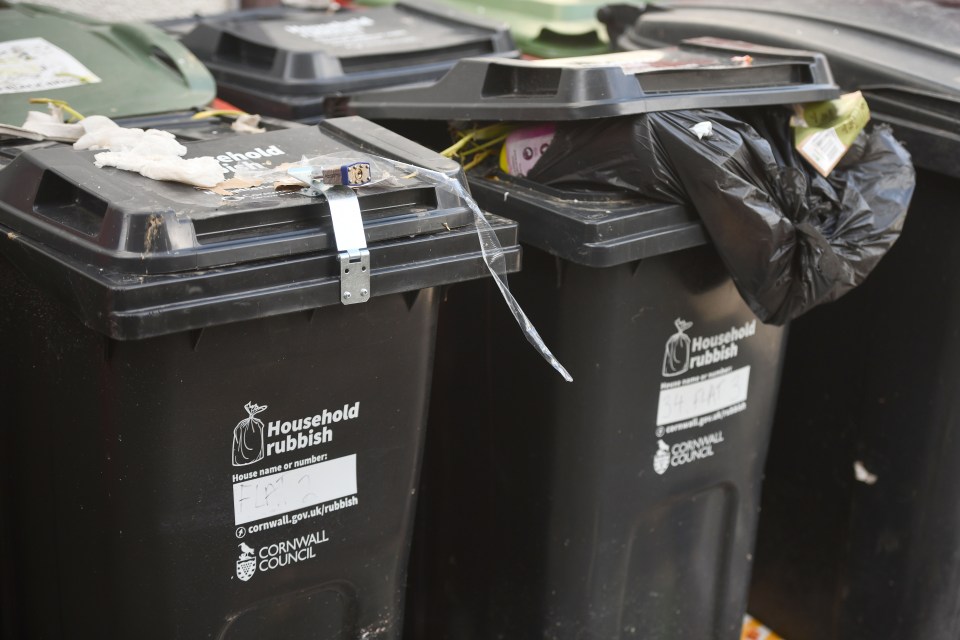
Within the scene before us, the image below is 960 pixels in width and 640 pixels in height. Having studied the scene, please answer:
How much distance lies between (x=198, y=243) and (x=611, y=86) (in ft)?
2.73

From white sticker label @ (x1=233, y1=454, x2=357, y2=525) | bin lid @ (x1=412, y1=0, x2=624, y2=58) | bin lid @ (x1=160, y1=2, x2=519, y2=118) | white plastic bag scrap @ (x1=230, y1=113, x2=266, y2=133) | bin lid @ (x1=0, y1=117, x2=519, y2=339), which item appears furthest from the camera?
bin lid @ (x1=412, y1=0, x2=624, y2=58)

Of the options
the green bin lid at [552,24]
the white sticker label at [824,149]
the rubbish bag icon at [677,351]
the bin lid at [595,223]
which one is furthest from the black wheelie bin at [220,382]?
the green bin lid at [552,24]

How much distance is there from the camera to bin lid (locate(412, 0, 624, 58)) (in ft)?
12.1

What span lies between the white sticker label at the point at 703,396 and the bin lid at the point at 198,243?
20.3 inches

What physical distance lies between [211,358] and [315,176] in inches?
12.9

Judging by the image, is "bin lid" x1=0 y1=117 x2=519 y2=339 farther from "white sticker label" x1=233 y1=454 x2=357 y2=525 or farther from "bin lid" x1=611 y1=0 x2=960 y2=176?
"bin lid" x1=611 y1=0 x2=960 y2=176

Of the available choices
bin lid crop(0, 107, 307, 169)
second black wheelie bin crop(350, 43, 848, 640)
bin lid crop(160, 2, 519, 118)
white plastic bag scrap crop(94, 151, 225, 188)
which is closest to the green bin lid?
bin lid crop(160, 2, 519, 118)

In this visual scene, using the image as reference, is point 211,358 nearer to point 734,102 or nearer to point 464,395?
point 464,395

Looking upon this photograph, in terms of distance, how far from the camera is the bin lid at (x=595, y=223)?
2105 millimetres

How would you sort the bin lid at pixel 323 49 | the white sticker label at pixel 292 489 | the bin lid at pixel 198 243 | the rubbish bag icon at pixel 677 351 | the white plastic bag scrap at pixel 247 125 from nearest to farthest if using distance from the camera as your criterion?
the bin lid at pixel 198 243 → the white sticker label at pixel 292 489 → the rubbish bag icon at pixel 677 351 → the white plastic bag scrap at pixel 247 125 → the bin lid at pixel 323 49

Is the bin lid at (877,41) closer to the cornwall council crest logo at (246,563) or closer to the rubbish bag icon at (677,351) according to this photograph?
the rubbish bag icon at (677,351)

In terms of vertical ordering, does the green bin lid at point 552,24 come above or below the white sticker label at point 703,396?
above

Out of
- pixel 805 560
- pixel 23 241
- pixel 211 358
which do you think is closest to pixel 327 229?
pixel 211 358

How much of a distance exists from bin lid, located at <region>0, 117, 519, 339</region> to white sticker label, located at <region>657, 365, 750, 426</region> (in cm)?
52
